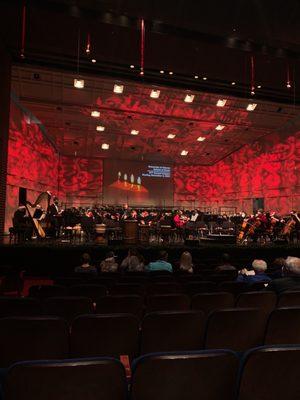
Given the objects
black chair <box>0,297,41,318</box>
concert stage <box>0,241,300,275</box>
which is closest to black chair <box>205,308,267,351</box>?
black chair <box>0,297,41,318</box>

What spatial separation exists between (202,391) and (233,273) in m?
4.57

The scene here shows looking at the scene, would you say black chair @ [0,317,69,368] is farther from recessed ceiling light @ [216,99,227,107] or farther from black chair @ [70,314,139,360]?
recessed ceiling light @ [216,99,227,107]

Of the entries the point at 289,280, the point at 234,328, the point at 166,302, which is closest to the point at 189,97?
the point at 289,280

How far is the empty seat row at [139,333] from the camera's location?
2.15 m

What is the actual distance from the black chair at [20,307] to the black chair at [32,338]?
679mm

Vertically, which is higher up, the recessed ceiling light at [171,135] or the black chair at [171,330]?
the recessed ceiling light at [171,135]

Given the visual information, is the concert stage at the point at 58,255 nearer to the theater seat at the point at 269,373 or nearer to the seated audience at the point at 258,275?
the seated audience at the point at 258,275

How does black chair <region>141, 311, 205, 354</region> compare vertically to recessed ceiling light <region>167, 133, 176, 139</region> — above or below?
below

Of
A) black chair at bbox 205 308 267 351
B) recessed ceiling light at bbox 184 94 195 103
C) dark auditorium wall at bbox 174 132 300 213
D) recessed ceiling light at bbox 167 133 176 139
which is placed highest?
recessed ceiling light at bbox 167 133 176 139

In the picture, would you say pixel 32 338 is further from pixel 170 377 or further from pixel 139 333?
pixel 170 377

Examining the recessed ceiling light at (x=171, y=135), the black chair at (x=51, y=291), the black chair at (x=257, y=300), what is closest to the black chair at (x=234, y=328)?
the black chair at (x=257, y=300)

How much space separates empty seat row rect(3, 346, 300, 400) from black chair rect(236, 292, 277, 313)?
1745mm

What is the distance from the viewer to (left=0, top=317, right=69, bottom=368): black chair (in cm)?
212

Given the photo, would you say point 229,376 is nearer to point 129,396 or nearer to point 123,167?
point 129,396
